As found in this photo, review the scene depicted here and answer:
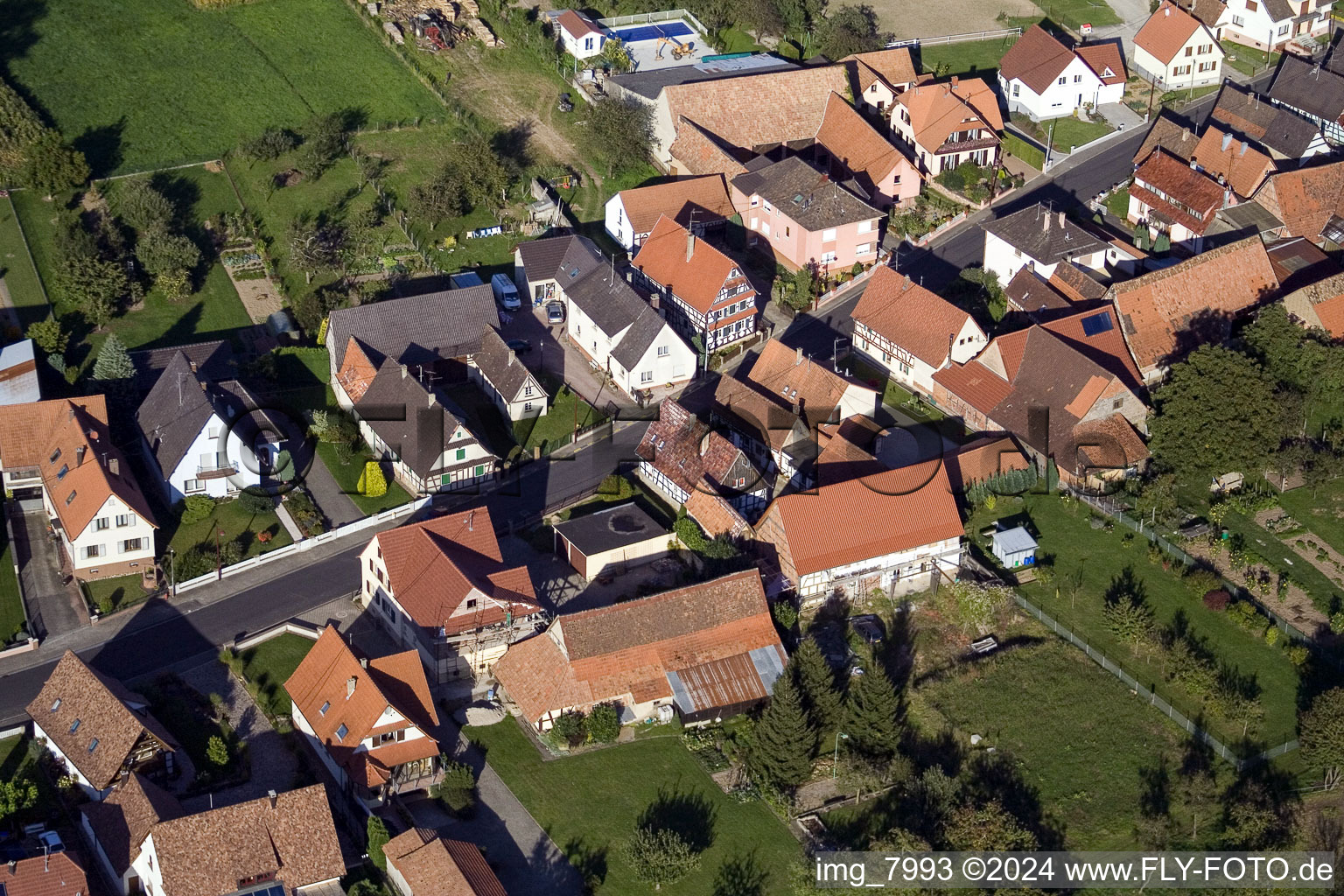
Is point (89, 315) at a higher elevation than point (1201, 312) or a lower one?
lower

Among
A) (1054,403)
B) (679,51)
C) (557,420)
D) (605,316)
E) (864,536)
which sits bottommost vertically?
(557,420)

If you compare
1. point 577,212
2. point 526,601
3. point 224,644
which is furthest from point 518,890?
point 577,212

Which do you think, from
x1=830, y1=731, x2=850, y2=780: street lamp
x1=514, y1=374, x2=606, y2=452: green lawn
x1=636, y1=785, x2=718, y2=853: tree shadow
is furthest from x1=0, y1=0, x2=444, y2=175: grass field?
x1=830, y1=731, x2=850, y2=780: street lamp

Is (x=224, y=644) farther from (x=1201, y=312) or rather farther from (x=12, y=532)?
(x=1201, y=312)

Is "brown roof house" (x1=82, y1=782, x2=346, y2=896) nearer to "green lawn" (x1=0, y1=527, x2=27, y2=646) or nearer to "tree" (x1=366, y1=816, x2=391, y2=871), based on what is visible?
"tree" (x1=366, y1=816, x2=391, y2=871)

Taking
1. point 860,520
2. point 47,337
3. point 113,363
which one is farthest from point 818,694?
point 47,337

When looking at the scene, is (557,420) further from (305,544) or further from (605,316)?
(305,544)
